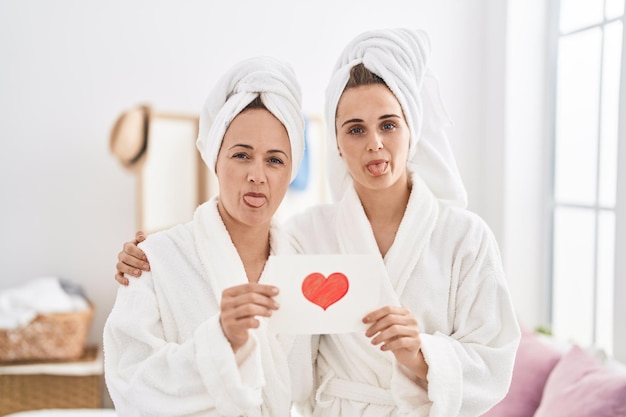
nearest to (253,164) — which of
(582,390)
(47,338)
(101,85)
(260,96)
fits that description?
(260,96)

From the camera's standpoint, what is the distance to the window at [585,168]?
273 cm

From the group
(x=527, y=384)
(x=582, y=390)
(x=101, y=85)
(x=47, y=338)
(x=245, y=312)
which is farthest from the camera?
(x=101, y=85)

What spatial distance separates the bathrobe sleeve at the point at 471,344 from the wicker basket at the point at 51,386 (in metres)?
1.82

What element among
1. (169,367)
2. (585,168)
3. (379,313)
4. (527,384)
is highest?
(585,168)

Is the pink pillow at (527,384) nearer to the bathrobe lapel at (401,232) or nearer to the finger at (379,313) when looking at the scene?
the bathrobe lapel at (401,232)

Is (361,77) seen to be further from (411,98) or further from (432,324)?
(432,324)

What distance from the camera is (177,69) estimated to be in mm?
3164

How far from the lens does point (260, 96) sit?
1.39m

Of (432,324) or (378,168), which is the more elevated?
(378,168)

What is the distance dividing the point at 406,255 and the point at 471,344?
0.21 metres

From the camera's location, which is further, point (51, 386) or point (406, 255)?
point (51, 386)

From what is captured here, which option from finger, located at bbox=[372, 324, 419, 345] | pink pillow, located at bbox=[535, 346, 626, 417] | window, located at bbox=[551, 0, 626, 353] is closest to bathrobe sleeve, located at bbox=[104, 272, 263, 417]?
finger, located at bbox=[372, 324, 419, 345]

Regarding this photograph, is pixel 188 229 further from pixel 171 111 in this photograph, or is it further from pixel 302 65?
pixel 302 65

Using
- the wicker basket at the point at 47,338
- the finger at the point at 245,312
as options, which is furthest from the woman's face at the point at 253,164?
the wicker basket at the point at 47,338
